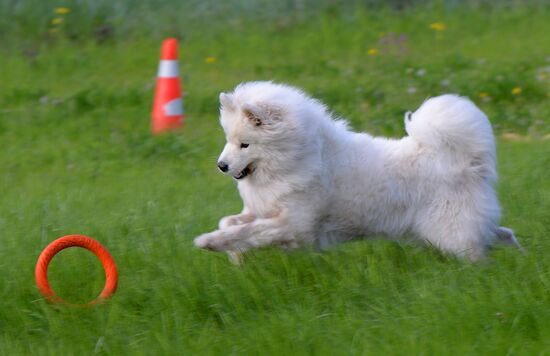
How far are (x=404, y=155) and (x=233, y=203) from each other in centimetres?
192

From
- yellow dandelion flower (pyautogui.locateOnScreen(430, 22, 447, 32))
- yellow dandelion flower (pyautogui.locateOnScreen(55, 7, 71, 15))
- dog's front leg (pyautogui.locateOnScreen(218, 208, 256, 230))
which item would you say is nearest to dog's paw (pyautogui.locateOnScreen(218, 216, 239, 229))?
dog's front leg (pyautogui.locateOnScreen(218, 208, 256, 230))

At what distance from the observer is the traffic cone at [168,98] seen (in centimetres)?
968

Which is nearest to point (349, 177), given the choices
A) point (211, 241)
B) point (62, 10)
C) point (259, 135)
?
point (259, 135)

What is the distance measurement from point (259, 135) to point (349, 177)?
587 millimetres

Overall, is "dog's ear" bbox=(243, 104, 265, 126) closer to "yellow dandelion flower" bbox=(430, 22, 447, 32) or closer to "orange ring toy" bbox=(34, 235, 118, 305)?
"orange ring toy" bbox=(34, 235, 118, 305)

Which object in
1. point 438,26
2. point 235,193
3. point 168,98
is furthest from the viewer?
point 438,26

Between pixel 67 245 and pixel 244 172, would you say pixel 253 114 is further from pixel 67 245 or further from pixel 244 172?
pixel 67 245

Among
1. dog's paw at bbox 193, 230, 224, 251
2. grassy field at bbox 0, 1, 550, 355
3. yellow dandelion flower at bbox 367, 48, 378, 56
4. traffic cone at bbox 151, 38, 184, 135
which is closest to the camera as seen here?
grassy field at bbox 0, 1, 550, 355

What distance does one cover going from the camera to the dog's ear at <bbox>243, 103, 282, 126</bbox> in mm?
5371

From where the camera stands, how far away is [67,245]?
17.1 ft

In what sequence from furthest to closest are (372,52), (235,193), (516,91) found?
1. (372,52)
2. (516,91)
3. (235,193)

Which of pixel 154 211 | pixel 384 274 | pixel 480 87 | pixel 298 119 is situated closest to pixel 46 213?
pixel 154 211

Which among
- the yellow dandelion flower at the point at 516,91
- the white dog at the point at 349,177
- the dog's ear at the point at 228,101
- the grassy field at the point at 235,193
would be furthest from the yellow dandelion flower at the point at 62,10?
the dog's ear at the point at 228,101

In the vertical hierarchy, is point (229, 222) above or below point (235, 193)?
above
